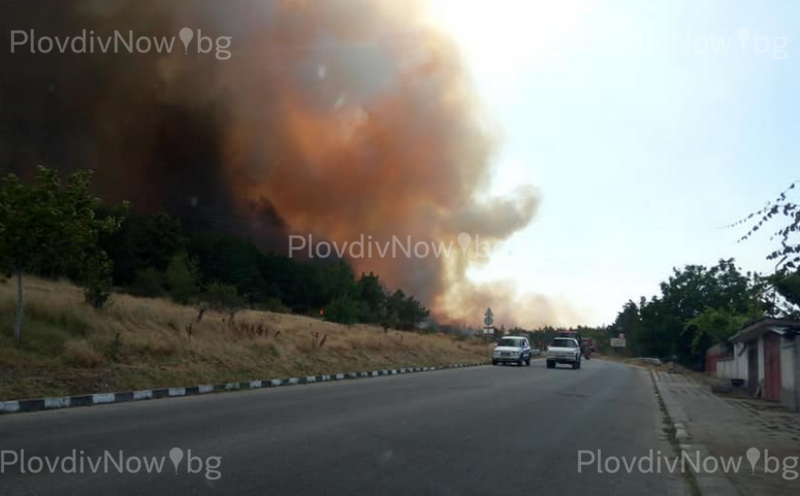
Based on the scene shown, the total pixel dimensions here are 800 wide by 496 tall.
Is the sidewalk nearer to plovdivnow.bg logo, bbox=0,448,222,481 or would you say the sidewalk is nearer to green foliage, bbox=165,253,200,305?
plovdivnow.bg logo, bbox=0,448,222,481

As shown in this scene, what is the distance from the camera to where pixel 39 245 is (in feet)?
53.3

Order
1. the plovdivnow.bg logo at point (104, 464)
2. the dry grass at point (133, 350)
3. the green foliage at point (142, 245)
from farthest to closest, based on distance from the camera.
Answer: the green foliage at point (142, 245), the dry grass at point (133, 350), the plovdivnow.bg logo at point (104, 464)

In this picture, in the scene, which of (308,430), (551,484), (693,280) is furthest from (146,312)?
(693,280)

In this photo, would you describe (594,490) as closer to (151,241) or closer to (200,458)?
(200,458)

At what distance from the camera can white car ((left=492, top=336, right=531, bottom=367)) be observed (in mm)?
37775

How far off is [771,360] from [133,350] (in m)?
18.0

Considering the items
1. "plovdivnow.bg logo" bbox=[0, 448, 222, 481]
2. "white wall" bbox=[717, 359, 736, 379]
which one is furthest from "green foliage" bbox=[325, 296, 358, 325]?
"plovdivnow.bg logo" bbox=[0, 448, 222, 481]

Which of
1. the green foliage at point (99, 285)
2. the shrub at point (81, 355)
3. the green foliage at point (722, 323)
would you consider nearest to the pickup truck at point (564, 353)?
the green foliage at point (722, 323)

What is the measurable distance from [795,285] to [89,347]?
17293mm

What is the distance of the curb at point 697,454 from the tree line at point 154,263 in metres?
13.1

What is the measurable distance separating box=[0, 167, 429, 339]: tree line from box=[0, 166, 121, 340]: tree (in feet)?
0.07

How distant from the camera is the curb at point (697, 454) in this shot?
7066 millimetres

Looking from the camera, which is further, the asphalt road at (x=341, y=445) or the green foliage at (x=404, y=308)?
the green foliage at (x=404, y=308)

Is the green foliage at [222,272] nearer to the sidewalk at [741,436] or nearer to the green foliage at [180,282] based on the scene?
the green foliage at [180,282]
